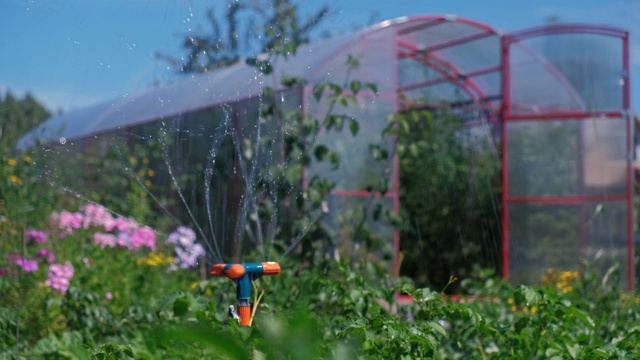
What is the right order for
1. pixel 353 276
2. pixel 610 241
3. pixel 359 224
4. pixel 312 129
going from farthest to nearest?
pixel 610 241 → pixel 359 224 → pixel 312 129 → pixel 353 276

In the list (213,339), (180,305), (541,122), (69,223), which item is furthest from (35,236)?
(541,122)

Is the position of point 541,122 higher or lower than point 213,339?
higher

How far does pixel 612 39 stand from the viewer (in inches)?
320

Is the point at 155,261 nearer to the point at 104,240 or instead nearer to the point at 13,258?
the point at 104,240

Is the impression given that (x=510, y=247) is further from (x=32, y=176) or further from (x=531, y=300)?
(x=531, y=300)

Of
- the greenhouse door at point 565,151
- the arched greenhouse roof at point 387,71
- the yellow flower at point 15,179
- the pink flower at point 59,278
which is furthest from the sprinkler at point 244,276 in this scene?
the greenhouse door at point 565,151

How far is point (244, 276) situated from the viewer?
6.07ft

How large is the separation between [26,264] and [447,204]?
6.34 meters

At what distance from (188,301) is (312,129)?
10.3ft

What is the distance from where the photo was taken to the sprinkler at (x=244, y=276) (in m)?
1.83

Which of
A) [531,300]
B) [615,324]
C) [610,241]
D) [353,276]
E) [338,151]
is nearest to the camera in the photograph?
[531,300]

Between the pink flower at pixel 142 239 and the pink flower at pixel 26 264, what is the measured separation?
1.51 m

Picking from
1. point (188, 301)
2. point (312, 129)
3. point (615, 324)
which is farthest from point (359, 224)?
point (188, 301)

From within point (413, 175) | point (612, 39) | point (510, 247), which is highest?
point (612, 39)
